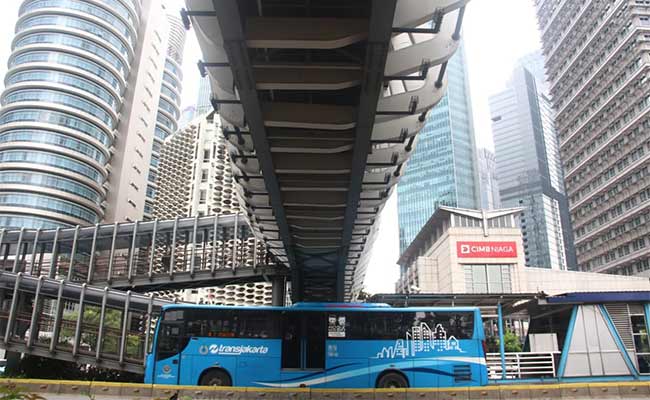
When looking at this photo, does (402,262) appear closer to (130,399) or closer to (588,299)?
(588,299)

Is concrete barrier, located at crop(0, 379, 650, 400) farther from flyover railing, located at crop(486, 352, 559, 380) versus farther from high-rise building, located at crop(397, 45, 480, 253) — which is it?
high-rise building, located at crop(397, 45, 480, 253)

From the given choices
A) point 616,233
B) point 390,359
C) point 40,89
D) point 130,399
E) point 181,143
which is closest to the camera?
point 130,399

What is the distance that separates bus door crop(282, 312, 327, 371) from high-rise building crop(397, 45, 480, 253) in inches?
4058

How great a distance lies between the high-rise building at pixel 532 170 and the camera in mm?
142250

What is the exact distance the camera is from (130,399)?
44.5 ft

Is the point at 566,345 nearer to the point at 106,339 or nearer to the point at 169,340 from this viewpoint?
the point at 169,340

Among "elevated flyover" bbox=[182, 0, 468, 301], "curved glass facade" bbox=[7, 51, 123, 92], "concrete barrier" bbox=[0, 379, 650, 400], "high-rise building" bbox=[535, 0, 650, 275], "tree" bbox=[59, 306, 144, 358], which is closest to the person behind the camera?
"elevated flyover" bbox=[182, 0, 468, 301]

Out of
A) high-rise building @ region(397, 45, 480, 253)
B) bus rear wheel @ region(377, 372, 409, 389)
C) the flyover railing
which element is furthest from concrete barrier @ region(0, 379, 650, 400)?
high-rise building @ region(397, 45, 480, 253)

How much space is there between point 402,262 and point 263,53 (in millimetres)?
71154

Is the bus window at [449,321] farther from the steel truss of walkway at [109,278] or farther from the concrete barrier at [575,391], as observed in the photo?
the steel truss of walkway at [109,278]

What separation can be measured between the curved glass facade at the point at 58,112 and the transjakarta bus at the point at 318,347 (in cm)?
5070

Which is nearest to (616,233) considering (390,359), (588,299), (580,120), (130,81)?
(580,120)

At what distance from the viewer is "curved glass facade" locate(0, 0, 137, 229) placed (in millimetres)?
61156

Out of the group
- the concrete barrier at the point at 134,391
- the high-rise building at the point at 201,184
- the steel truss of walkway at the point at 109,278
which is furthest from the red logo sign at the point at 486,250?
the concrete barrier at the point at 134,391
